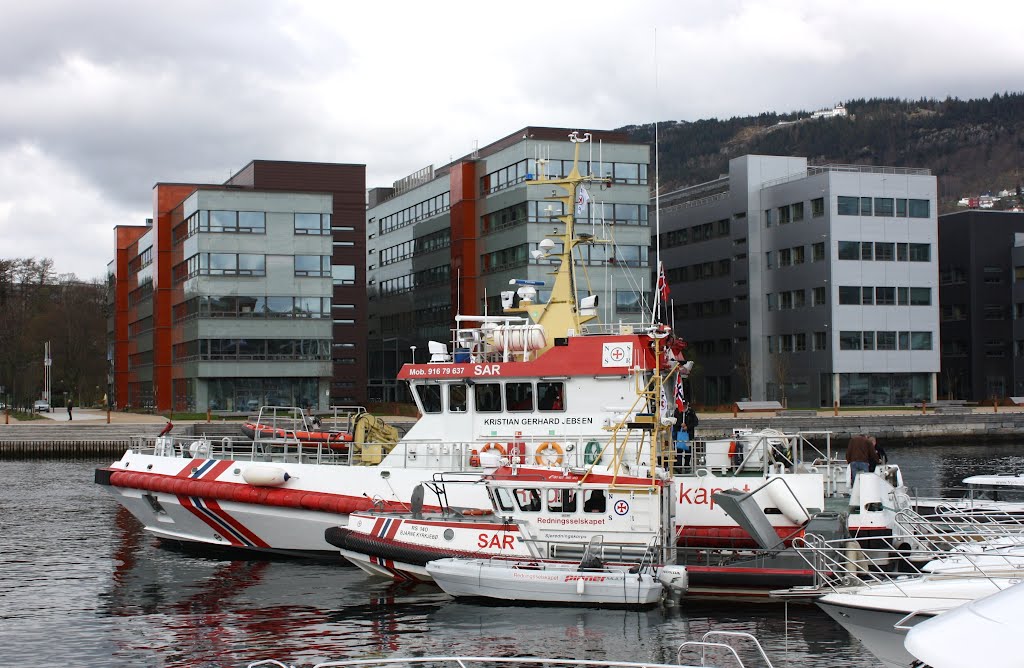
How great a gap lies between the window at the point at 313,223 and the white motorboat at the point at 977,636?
6023 centimetres

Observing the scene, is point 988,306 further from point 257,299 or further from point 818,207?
point 257,299

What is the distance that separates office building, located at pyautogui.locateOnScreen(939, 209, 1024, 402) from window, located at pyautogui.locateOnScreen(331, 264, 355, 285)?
1783 inches

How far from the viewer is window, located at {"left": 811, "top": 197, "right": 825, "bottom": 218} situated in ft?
242

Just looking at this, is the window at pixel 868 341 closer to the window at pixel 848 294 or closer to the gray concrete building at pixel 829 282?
the gray concrete building at pixel 829 282

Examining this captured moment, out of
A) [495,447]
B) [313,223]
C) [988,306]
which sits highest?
[313,223]

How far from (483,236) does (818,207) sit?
22495mm

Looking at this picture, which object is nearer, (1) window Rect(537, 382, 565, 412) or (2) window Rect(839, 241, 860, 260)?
(1) window Rect(537, 382, 565, 412)

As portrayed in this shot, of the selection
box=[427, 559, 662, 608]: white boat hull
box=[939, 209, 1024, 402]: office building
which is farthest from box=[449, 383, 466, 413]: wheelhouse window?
box=[939, 209, 1024, 402]: office building

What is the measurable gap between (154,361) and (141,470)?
178 feet

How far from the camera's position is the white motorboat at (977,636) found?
596 centimetres

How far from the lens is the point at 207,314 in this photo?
212ft

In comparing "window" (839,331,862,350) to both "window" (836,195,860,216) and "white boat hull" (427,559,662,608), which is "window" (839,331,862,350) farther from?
"white boat hull" (427,559,662,608)

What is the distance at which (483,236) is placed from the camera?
72.3 meters

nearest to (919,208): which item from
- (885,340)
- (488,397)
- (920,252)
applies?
(920,252)
